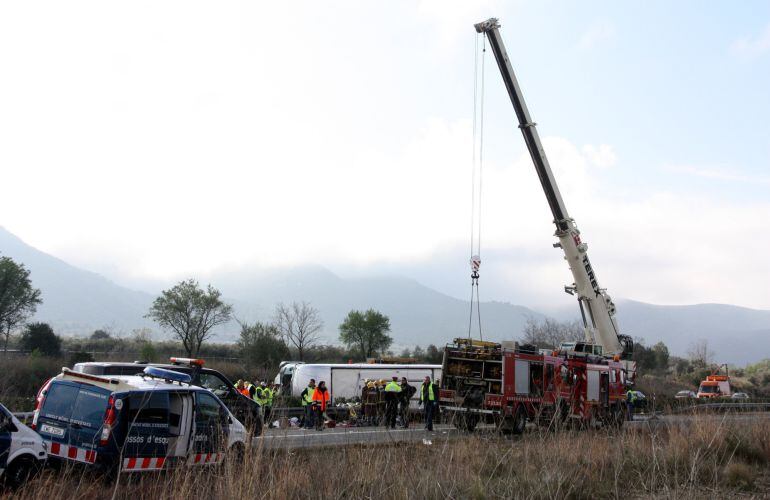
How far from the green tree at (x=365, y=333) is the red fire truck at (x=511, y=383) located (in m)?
45.2

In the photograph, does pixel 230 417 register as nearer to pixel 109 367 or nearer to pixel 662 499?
pixel 662 499

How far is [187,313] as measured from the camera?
60812 mm

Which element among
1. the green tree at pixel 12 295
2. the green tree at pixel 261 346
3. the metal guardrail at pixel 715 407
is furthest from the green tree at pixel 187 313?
the metal guardrail at pixel 715 407

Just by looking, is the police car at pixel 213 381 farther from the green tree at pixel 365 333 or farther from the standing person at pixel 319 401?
the green tree at pixel 365 333

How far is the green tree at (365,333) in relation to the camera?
224ft

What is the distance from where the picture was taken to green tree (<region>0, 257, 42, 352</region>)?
183 feet

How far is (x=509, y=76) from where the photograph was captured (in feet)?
94.7

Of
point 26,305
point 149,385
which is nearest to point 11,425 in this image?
point 149,385

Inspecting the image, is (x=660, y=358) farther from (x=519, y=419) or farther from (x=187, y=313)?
(x=519, y=419)

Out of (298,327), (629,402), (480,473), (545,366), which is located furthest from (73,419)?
(298,327)

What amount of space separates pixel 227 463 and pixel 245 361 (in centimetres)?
4316

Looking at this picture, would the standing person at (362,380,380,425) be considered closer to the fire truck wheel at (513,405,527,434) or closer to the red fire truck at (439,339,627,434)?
the red fire truck at (439,339,627,434)

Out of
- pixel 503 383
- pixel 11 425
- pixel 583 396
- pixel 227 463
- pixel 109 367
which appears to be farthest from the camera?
pixel 583 396

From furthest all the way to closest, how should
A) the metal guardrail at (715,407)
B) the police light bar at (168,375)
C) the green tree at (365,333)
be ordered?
the green tree at (365,333)
the metal guardrail at (715,407)
the police light bar at (168,375)
